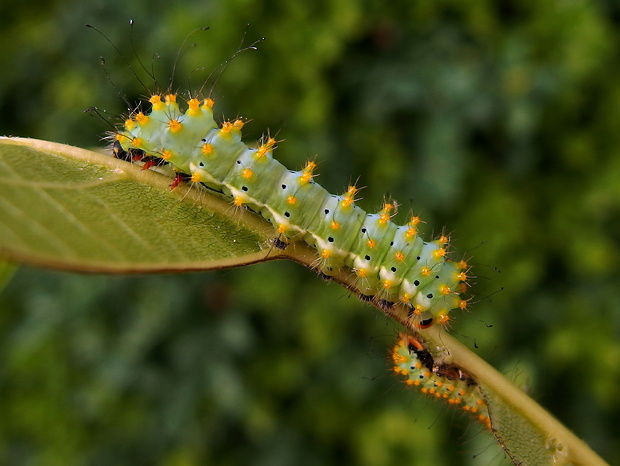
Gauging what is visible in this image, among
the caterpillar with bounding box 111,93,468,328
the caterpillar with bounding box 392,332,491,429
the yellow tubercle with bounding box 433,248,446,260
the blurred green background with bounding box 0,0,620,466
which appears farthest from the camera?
the blurred green background with bounding box 0,0,620,466

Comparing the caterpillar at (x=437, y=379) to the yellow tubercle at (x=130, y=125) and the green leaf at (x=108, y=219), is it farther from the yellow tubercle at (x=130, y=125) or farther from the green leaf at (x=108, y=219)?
the yellow tubercle at (x=130, y=125)

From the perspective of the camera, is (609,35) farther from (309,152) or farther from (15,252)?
(15,252)

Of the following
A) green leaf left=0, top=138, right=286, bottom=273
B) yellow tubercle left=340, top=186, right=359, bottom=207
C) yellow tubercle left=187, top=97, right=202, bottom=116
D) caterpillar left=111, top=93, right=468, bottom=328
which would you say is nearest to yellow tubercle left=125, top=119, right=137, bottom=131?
caterpillar left=111, top=93, right=468, bottom=328

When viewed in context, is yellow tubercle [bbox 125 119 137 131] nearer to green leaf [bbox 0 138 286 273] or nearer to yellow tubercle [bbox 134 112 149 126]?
yellow tubercle [bbox 134 112 149 126]

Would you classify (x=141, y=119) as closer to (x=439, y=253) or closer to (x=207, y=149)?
(x=207, y=149)

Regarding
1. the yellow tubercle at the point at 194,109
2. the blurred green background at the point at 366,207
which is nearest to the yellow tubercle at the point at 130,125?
the yellow tubercle at the point at 194,109

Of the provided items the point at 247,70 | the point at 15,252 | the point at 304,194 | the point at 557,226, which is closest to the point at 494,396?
the point at 304,194

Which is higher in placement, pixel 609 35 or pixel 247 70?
pixel 609 35
